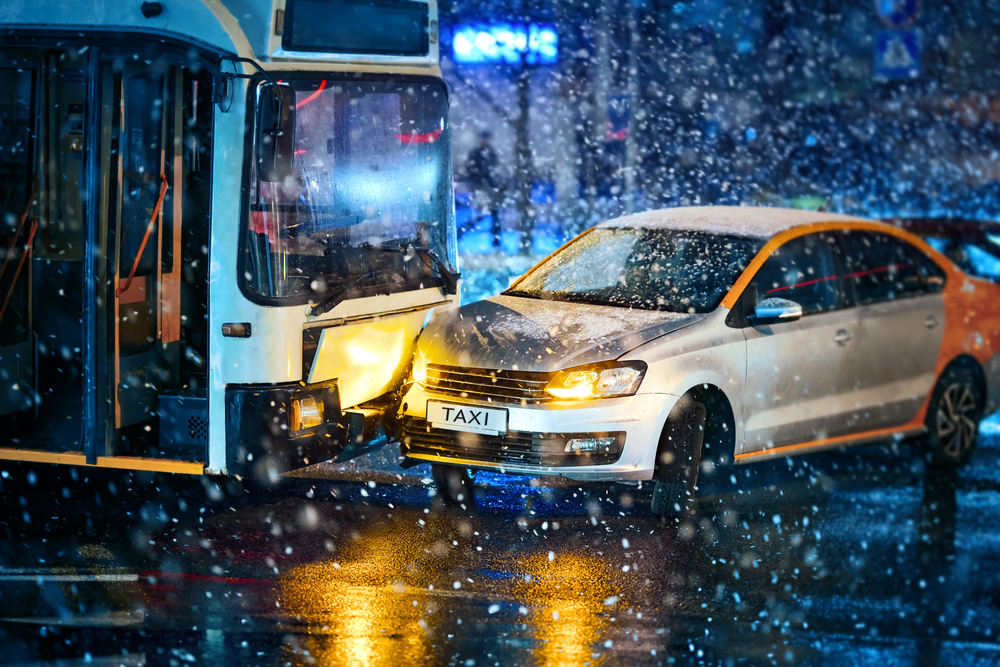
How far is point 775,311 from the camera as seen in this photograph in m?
6.93

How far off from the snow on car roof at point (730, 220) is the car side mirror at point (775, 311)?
599 mm

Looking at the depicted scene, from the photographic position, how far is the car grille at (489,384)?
627 cm

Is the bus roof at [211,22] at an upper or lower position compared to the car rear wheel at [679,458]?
upper

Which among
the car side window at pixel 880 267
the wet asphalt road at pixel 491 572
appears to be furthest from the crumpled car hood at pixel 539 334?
the car side window at pixel 880 267

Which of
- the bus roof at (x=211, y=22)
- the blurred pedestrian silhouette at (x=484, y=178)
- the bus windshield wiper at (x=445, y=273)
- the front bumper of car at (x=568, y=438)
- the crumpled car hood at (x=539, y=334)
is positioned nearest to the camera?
the bus roof at (x=211, y=22)

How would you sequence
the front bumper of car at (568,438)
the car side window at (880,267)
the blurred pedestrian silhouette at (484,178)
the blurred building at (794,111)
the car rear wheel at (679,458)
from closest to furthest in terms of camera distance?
the front bumper of car at (568,438) < the car rear wheel at (679,458) < the car side window at (880,267) < the blurred pedestrian silhouette at (484,178) < the blurred building at (794,111)

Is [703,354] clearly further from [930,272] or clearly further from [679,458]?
[930,272]

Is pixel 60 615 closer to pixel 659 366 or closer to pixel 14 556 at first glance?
pixel 14 556

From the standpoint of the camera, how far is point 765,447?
7.18 meters

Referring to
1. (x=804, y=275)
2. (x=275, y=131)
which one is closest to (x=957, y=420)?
(x=804, y=275)

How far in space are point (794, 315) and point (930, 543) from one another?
1.49 m

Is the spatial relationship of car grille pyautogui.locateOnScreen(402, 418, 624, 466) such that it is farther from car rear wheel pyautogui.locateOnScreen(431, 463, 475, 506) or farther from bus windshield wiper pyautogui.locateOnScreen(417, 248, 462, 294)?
bus windshield wiper pyautogui.locateOnScreen(417, 248, 462, 294)

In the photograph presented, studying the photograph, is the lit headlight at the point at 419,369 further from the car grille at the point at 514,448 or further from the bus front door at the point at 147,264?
the bus front door at the point at 147,264

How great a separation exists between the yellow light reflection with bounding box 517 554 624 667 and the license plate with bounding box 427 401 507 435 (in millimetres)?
732
